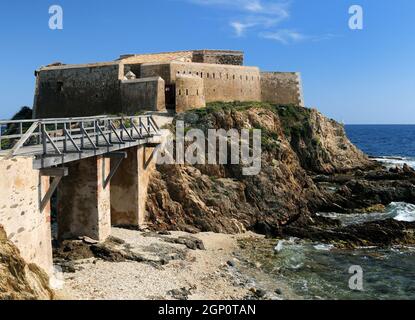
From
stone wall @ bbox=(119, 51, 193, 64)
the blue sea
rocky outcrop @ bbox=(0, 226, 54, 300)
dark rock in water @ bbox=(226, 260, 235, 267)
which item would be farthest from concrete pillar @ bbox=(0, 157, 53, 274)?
the blue sea

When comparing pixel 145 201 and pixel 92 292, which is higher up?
pixel 145 201

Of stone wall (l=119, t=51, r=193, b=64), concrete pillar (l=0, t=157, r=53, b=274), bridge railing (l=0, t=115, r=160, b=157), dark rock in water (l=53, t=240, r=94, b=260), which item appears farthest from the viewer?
stone wall (l=119, t=51, r=193, b=64)

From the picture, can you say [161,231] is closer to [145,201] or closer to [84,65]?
[145,201]

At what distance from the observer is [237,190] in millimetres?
24734

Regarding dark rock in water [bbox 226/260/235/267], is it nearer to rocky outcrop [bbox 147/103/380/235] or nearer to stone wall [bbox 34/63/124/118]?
rocky outcrop [bbox 147/103/380/235]

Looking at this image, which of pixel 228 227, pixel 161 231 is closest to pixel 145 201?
pixel 161 231

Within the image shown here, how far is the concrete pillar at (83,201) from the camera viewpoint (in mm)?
16500

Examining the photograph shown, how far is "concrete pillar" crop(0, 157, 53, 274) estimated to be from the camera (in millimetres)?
9703

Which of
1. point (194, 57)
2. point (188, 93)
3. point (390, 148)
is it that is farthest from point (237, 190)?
point (390, 148)

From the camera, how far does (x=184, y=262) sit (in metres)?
17.1

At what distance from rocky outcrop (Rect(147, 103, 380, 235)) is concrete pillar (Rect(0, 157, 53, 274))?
9.50m

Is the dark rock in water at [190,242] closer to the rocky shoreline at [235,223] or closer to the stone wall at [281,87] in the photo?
the rocky shoreline at [235,223]

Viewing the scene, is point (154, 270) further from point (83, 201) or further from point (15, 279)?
point (15, 279)
